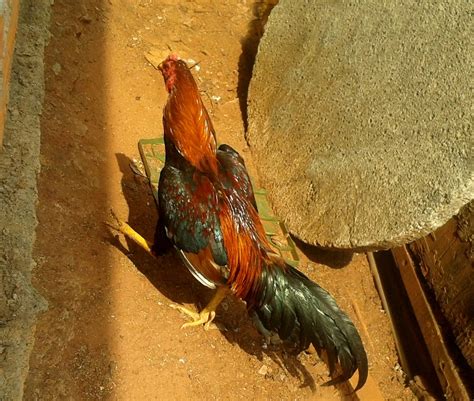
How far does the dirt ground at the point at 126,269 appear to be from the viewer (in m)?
2.12

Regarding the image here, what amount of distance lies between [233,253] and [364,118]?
118 centimetres

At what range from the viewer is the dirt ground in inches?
83.6

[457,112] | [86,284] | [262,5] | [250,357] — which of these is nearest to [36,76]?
[86,284]

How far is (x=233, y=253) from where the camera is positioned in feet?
7.25

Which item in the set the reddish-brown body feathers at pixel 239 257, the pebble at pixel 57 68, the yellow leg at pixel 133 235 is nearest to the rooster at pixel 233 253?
the reddish-brown body feathers at pixel 239 257

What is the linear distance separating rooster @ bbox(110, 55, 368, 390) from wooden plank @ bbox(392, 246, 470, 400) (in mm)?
915

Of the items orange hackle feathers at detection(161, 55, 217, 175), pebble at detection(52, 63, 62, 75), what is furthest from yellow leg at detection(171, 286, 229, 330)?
pebble at detection(52, 63, 62, 75)

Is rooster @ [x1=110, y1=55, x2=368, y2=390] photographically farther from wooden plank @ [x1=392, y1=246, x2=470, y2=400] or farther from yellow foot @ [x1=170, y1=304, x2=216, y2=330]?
wooden plank @ [x1=392, y1=246, x2=470, y2=400]

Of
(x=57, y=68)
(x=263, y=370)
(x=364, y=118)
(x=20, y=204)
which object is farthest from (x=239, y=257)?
(x=57, y=68)

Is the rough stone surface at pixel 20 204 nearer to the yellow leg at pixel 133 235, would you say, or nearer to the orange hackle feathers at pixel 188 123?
the yellow leg at pixel 133 235

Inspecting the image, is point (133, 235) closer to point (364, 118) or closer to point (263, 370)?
point (263, 370)

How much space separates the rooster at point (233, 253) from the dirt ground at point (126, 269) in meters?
0.33

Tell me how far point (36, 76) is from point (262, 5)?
246 centimetres

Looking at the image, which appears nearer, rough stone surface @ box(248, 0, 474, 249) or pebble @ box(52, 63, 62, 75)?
rough stone surface @ box(248, 0, 474, 249)
